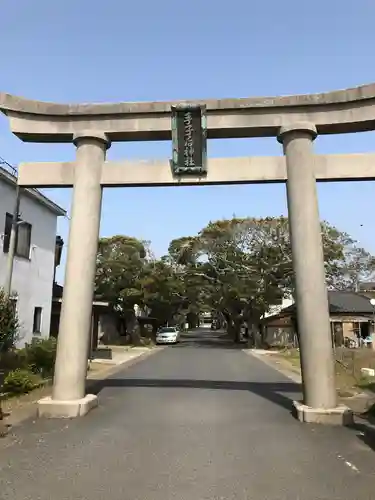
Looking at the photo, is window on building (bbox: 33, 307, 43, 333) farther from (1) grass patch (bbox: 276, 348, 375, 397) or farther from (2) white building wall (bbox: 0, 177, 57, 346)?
(1) grass patch (bbox: 276, 348, 375, 397)

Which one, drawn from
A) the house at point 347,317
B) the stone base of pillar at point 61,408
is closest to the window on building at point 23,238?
the stone base of pillar at point 61,408

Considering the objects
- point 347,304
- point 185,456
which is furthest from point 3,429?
point 347,304

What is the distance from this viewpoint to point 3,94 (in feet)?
33.3

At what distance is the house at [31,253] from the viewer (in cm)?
1659

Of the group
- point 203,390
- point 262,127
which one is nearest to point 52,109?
point 262,127

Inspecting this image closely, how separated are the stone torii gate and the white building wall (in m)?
7.37

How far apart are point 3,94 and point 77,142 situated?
213 cm

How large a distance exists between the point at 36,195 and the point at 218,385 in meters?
11.3

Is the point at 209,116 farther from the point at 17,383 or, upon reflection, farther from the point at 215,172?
the point at 17,383

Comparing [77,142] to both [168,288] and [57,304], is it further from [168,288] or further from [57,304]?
[168,288]

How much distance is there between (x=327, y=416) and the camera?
815 centimetres

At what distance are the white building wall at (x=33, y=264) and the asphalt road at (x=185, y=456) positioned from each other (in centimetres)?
908

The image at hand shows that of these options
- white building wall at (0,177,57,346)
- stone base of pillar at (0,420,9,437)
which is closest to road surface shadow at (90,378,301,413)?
stone base of pillar at (0,420,9,437)

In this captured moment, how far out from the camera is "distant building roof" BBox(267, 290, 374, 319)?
3728cm
